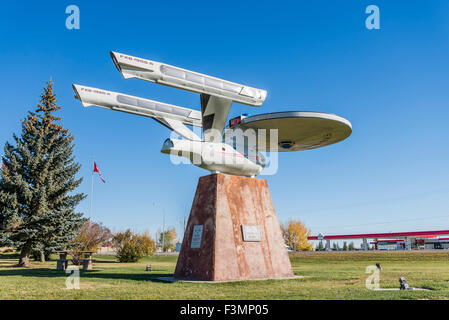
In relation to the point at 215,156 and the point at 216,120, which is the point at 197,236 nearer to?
the point at 215,156

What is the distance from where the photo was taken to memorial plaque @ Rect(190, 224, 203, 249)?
12336mm

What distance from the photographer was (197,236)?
41.0 feet

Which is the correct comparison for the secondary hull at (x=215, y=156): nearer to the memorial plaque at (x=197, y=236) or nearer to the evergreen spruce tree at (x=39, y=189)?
the memorial plaque at (x=197, y=236)

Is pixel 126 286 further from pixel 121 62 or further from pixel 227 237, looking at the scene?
pixel 121 62

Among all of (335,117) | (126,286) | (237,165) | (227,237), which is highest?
(335,117)

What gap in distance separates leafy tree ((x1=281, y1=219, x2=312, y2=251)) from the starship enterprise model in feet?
141

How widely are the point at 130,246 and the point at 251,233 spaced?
795 inches

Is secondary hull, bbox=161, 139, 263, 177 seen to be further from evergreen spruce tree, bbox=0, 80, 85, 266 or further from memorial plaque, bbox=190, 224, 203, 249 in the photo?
evergreen spruce tree, bbox=0, 80, 85, 266

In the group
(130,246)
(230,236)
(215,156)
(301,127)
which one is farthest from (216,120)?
(130,246)

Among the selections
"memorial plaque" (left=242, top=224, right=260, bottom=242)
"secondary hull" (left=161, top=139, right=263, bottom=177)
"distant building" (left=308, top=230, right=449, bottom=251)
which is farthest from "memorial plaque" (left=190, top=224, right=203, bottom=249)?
"distant building" (left=308, top=230, right=449, bottom=251)

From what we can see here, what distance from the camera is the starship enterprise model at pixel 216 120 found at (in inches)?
442
